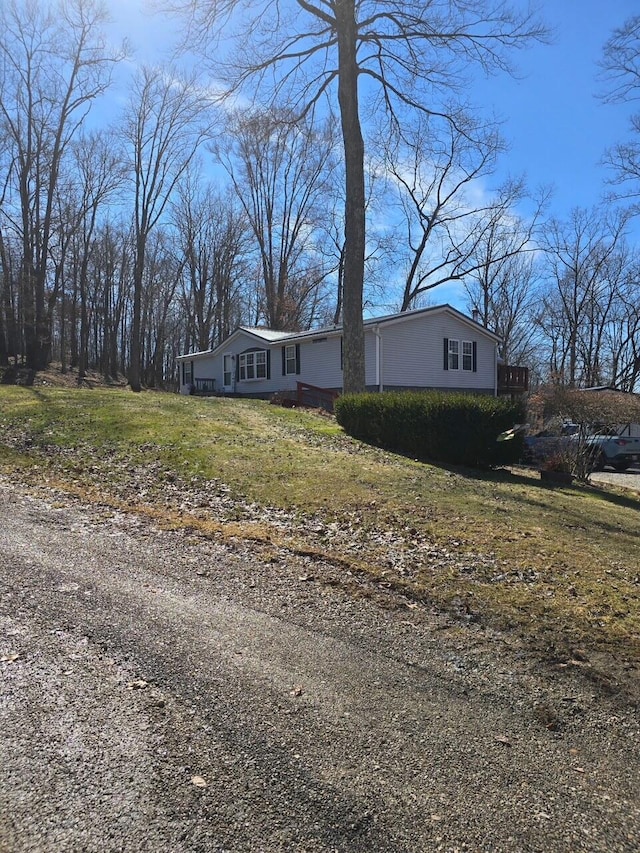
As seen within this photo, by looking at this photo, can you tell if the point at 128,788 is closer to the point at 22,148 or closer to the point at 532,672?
the point at 532,672

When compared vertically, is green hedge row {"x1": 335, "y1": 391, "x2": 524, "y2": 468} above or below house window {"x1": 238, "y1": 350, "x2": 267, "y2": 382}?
below

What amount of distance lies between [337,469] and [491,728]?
6294 mm

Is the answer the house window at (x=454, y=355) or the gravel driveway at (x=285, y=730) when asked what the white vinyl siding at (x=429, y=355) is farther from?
the gravel driveway at (x=285, y=730)

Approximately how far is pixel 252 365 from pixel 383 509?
22.1m

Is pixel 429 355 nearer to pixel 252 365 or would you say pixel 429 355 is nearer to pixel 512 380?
pixel 512 380

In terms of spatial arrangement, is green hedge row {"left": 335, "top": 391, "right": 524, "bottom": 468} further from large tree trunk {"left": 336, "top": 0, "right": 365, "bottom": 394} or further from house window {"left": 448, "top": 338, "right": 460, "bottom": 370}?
house window {"left": 448, "top": 338, "right": 460, "bottom": 370}

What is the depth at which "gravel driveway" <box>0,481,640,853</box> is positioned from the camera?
2.06 meters

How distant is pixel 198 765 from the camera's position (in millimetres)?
2346

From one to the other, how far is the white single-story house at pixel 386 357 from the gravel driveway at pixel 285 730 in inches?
671

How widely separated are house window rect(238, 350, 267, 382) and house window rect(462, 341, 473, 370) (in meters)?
9.58

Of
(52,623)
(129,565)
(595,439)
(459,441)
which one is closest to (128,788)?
(52,623)

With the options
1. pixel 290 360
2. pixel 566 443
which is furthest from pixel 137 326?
pixel 566 443

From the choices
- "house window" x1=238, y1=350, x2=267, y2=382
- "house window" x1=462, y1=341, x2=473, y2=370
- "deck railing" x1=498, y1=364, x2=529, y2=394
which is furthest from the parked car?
"house window" x1=238, y1=350, x2=267, y2=382

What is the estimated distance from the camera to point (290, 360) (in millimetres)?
25844
